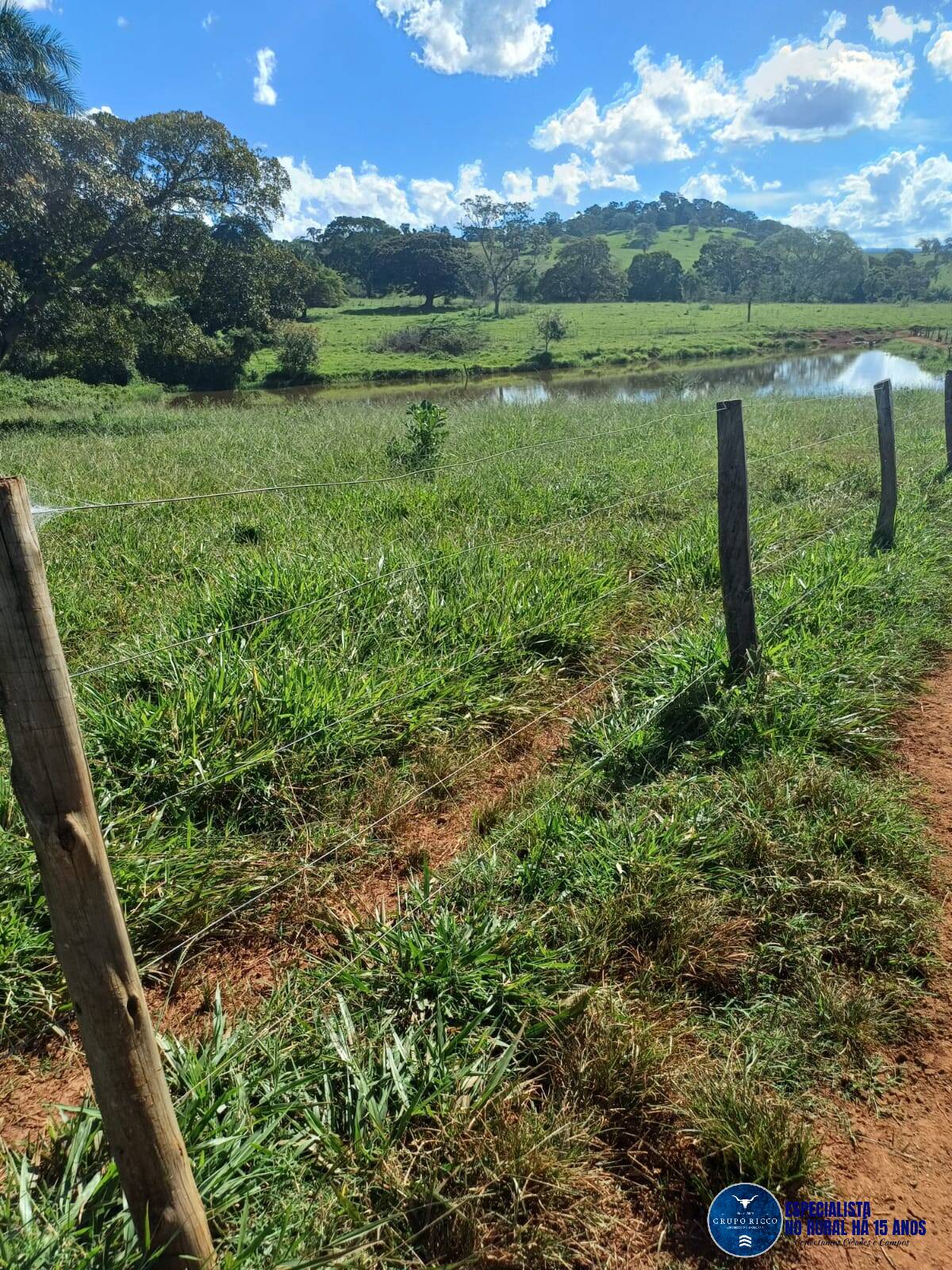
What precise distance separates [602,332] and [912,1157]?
62502 millimetres

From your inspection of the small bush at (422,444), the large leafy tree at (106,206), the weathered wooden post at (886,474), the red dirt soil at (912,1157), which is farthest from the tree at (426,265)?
the red dirt soil at (912,1157)

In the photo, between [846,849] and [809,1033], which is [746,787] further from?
[809,1033]

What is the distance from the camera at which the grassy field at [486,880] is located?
1.64 m

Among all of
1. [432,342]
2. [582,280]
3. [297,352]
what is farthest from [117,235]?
[582,280]

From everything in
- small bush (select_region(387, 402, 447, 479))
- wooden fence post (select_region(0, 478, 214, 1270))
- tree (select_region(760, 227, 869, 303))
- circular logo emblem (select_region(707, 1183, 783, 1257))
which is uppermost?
tree (select_region(760, 227, 869, 303))

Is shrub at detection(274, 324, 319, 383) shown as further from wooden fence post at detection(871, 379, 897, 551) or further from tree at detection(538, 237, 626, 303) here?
tree at detection(538, 237, 626, 303)

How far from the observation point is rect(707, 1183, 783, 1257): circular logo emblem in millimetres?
1555

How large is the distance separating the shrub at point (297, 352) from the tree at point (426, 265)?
38584mm

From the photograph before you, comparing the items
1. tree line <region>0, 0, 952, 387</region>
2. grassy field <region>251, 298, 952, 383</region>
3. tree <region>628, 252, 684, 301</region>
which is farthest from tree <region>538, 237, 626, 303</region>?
tree line <region>0, 0, 952, 387</region>

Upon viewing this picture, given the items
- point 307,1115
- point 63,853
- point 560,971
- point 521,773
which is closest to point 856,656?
point 521,773

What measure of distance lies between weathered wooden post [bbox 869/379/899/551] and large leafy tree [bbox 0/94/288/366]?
16763 millimetres

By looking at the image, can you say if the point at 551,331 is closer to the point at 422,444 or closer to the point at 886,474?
the point at 422,444

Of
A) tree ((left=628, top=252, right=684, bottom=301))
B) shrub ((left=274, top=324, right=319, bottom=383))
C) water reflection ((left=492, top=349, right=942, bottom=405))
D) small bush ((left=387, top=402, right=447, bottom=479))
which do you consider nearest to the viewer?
small bush ((left=387, top=402, right=447, bottom=479))

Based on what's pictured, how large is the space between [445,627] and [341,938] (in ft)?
6.87
